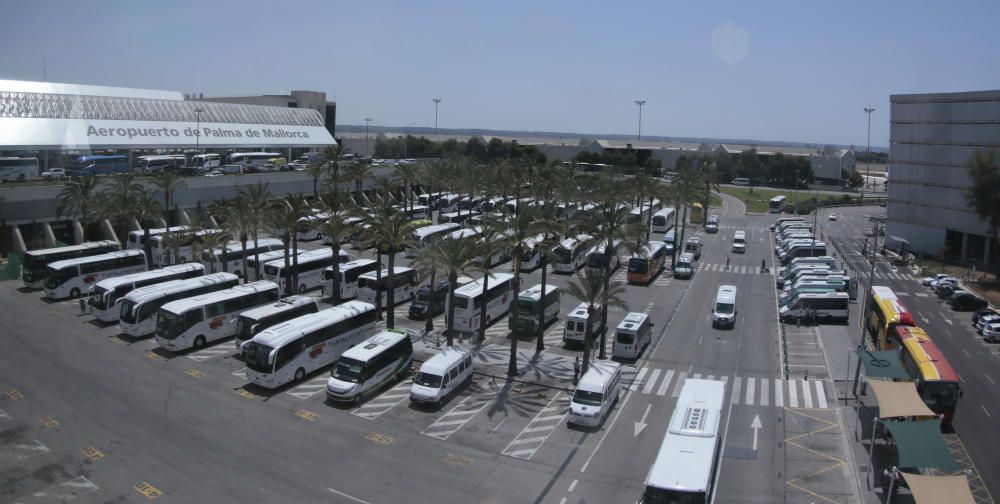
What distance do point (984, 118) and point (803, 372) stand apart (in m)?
46.0

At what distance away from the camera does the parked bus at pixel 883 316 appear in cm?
3831

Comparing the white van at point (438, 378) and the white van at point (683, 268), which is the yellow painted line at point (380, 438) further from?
the white van at point (683, 268)

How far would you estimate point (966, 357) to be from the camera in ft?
134

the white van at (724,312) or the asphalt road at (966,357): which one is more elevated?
the white van at (724,312)

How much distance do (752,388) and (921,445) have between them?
37.3ft

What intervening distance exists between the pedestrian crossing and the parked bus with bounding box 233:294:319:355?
17.3m

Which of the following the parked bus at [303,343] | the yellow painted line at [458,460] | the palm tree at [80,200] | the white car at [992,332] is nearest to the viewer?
the yellow painted line at [458,460]

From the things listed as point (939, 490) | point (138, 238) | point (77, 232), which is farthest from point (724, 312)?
point (77, 232)

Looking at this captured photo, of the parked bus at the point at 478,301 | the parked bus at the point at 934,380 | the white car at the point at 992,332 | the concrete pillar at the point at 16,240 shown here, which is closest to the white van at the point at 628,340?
the parked bus at the point at 478,301

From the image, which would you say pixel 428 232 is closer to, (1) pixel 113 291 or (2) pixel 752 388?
(1) pixel 113 291

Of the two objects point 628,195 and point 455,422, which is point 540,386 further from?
point 628,195

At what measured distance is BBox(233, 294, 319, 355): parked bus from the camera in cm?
3594

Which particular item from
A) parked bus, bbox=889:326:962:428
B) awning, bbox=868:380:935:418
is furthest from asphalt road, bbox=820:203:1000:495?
awning, bbox=868:380:935:418

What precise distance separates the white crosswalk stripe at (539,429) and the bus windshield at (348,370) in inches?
294
